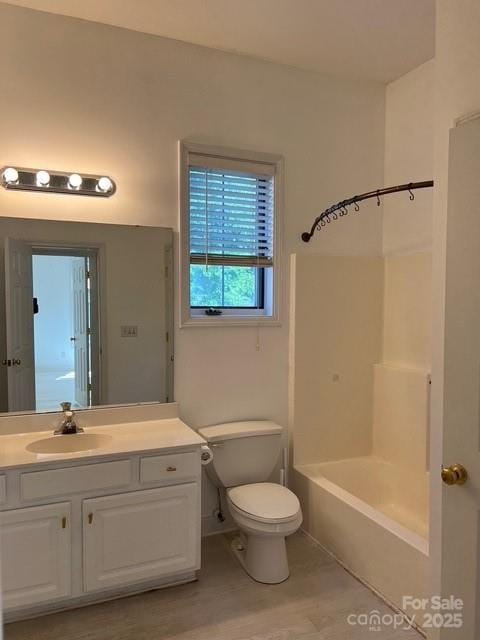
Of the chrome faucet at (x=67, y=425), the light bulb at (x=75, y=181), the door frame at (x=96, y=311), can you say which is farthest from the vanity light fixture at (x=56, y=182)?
the chrome faucet at (x=67, y=425)

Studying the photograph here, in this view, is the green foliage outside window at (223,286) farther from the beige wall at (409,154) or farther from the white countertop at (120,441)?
the beige wall at (409,154)

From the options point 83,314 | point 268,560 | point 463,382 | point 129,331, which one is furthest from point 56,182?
point 268,560

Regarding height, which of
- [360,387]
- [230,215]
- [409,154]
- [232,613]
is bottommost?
[232,613]

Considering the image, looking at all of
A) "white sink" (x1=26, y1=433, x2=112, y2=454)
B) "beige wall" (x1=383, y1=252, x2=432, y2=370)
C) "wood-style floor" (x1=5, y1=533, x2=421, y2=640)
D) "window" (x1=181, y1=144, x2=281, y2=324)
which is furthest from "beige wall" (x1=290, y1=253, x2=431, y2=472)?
"white sink" (x1=26, y1=433, x2=112, y2=454)

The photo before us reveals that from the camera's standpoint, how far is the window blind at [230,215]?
2871 millimetres

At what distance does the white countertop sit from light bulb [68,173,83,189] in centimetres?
127

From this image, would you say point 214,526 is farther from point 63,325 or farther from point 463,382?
point 463,382

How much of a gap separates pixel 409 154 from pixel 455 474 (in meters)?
2.24

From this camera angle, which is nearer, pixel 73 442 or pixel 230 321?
pixel 73 442

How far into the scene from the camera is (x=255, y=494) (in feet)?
8.58

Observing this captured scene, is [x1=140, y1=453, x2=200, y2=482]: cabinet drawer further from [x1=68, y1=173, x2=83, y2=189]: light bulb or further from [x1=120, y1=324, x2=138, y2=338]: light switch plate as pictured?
[x1=68, y1=173, x2=83, y2=189]: light bulb

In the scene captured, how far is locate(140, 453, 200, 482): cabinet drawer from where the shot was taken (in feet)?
7.49

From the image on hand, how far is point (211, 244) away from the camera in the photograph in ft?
9.55

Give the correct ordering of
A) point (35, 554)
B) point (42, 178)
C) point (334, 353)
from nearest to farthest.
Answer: point (35, 554), point (42, 178), point (334, 353)
